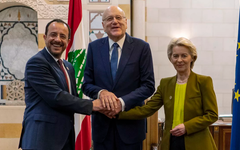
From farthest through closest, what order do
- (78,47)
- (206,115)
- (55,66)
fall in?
(78,47), (55,66), (206,115)

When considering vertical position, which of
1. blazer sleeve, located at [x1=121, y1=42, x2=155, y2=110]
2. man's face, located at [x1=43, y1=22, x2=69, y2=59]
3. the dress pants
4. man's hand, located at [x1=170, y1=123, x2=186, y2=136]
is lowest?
the dress pants

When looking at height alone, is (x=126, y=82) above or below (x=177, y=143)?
above

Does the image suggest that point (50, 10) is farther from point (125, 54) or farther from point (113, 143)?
point (113, 143)

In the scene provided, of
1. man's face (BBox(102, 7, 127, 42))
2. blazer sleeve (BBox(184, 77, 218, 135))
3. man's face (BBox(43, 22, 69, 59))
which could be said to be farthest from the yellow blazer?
man's face (BBox(43, 22, 69, 59))

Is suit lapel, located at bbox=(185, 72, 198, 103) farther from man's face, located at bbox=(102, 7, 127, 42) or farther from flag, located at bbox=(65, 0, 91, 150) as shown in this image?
flag, located at bbox=(65, 0, 91, 150)

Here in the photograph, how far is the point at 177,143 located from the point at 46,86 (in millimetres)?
1048

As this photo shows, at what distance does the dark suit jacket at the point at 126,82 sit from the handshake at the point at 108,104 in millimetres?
59

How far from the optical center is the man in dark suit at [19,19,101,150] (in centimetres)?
164

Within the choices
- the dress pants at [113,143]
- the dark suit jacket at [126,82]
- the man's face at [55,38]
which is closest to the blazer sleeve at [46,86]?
the man's face at [55,38]

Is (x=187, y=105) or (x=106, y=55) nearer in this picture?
(x=187, y=105)

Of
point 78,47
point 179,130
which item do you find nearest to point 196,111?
point 179,130

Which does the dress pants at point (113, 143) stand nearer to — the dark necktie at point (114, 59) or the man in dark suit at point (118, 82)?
the man in dark suit at point (118, 82)

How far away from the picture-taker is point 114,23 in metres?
1.96

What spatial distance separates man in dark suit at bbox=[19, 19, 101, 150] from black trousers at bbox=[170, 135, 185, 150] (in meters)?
0.67
